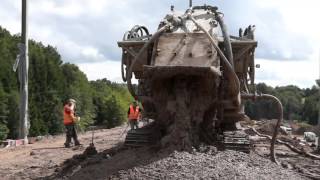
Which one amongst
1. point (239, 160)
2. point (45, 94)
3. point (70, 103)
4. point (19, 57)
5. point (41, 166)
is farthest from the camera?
point (45, 94)

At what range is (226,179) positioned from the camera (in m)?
8.19

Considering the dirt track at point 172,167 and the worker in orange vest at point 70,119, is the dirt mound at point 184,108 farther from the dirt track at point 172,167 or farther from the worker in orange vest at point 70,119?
→ the worker in orange vest at point 70,119

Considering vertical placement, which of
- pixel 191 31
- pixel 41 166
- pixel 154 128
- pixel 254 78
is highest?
pixel 191 31

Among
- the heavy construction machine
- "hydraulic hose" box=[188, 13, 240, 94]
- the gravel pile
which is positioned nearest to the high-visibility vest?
the heavy construction machine

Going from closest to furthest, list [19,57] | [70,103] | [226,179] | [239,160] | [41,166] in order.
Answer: [226,179] → [239,160] → [41,166] → [70,103] → [19,57]

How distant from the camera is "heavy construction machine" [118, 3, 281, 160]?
30.9 ft

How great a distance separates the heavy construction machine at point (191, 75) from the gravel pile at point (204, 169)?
63cm

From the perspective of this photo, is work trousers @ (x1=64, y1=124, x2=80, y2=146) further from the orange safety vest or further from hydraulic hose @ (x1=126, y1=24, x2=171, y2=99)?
hydraulic hose @ (x1=126, y1=24, x2=171, y2=99)

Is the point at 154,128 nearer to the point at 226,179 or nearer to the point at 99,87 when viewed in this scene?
the point at 226,179

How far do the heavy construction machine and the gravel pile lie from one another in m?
0.63

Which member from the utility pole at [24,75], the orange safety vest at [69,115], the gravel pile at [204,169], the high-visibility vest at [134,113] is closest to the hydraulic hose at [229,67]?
the gravel pile at [204,169]

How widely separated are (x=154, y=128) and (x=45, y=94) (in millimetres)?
44330

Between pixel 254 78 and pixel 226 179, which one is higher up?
pixel 254 78

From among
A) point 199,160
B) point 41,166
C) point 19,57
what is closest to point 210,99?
point 199,160
